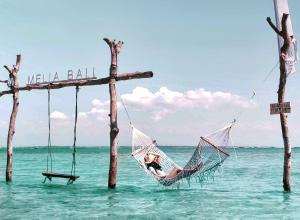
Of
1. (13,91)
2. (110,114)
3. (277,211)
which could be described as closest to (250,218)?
(277,211)

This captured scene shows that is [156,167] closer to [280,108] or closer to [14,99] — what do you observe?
[280,108]

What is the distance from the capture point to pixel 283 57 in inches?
474

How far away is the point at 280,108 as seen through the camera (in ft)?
39.1

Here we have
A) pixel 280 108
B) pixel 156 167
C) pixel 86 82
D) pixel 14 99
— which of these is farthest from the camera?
pixel 14 99

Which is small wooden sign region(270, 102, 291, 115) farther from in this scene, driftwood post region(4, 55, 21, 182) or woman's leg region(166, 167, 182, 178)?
driftwood post region(4, 55, 21, 182)

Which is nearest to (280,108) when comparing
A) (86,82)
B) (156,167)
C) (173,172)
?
(173,172)

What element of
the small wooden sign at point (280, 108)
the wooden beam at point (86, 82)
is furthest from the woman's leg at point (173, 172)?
the small wooden sign at point (280, 108)

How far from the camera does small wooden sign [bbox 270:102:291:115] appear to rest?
39.0 ft

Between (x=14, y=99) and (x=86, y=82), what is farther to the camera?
(x=14, y=99)

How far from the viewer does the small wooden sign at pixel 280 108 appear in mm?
11875

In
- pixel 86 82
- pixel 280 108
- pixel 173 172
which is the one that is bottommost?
pixel 173 172

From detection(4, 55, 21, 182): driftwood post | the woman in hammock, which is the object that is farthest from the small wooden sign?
detection(4, 55, 21, 182): driftwood post

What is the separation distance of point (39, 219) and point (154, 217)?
9.01 ft

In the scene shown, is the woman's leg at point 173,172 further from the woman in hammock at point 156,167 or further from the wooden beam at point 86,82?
the wooden beam at point 86,82
